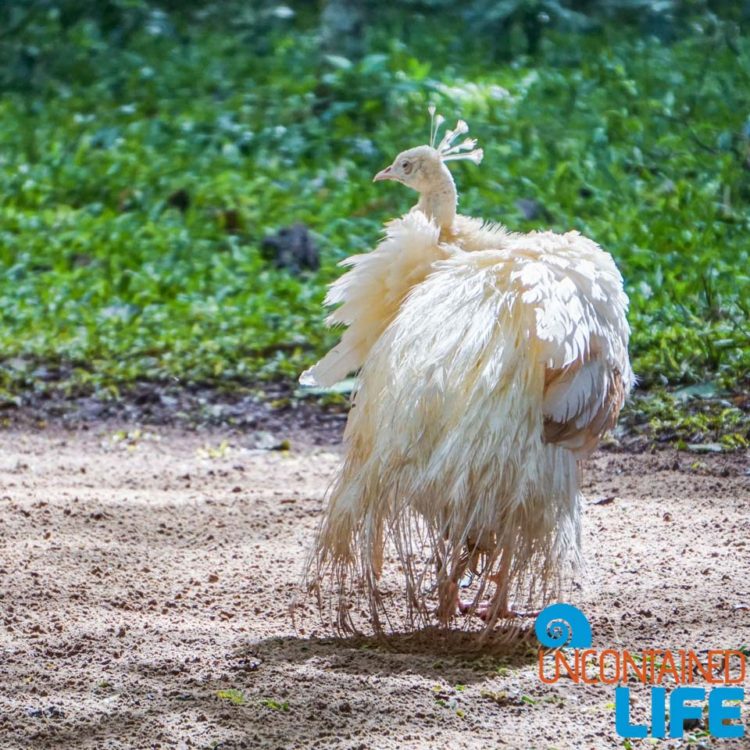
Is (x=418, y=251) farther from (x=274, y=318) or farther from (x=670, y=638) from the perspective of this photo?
(x=274, y=318)

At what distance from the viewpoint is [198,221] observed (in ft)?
29.2

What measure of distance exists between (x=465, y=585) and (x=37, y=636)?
4.50 ft

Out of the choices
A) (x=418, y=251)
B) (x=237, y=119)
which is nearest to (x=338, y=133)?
(x=237, y=119)

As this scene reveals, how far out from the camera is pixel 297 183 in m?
9.41

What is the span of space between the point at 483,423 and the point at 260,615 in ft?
3.54

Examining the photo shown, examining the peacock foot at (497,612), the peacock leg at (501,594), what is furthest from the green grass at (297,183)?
the peacock leg at (501,594)

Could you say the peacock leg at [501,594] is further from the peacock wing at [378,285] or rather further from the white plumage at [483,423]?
the peacock wing at [378,285]

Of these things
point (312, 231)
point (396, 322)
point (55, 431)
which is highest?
point (396, 322)

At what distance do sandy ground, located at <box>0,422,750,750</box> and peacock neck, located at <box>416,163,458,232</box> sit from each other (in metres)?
1.25

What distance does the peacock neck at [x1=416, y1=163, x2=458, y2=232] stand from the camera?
4254 mm

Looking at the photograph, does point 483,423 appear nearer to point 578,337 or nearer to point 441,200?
point 578,337

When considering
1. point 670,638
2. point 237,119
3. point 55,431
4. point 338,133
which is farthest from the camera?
point 237,119

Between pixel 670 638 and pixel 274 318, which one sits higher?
pixel 670 638

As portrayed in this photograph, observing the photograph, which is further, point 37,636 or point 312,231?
point 312,231
